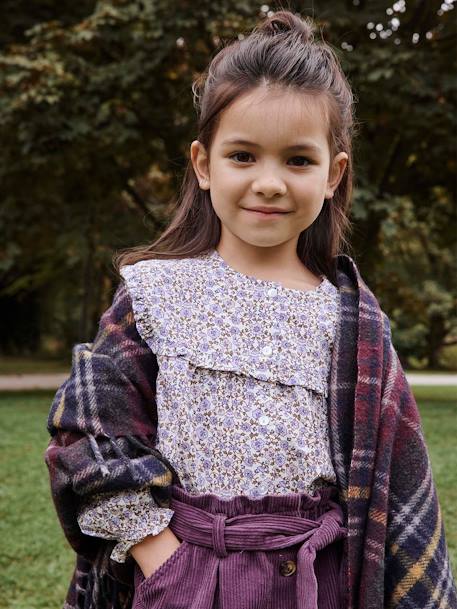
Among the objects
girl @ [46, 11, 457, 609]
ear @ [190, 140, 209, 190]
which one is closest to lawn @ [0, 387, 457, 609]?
girl @ [46, 11, 457, 609]

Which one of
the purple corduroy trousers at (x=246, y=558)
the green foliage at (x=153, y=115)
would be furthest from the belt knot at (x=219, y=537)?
the green foliage at (x=153, y=115)

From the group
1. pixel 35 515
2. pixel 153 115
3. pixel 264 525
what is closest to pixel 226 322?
pixel 264 525

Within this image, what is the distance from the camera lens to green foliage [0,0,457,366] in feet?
28.1

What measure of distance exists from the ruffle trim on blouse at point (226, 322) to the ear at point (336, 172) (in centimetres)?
26

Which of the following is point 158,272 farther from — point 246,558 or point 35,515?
point 35,515

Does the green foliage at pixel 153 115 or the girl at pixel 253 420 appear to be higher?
the green foliage at pixel 153 115

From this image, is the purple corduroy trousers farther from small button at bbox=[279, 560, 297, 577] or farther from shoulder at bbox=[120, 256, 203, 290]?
shoulder at bbox=[120, 256, 203, 290]

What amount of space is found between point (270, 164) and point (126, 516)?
815 mm

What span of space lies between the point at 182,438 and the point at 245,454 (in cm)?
14

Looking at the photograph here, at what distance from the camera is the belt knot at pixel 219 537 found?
1.61m

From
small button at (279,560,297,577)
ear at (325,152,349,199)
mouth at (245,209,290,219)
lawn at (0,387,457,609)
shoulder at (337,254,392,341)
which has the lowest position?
lawn at (0,387,457,609)

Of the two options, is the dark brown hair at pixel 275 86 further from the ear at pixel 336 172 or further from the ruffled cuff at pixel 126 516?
the ruffled cuff at pixel 126 516

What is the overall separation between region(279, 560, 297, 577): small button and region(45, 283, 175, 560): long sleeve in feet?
0.92

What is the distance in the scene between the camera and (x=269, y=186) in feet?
5.55
